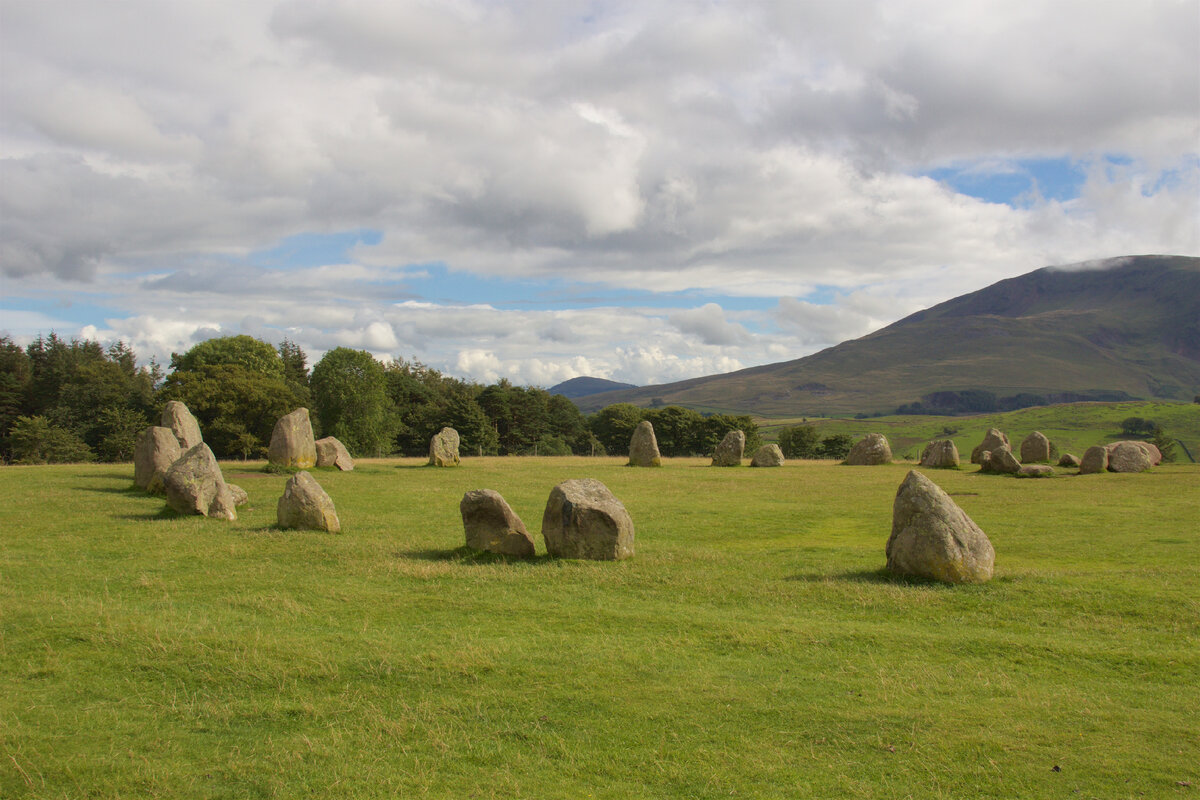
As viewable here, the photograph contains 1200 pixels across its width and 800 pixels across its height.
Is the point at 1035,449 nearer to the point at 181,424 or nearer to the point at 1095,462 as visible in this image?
the point at 1095,462

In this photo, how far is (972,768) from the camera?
6.48 m

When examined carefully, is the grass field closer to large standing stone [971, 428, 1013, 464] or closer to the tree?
large standing stone [971, 428, 1013, 464]

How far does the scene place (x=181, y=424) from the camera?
1115 inches

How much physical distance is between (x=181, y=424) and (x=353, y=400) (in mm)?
34719

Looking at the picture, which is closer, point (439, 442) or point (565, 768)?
point (565, 768)

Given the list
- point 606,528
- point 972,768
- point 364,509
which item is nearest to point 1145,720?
point 972,768

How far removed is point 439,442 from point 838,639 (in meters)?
33.6

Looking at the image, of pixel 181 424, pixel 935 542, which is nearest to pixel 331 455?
pixel 181 424

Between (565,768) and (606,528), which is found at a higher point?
(606,528)

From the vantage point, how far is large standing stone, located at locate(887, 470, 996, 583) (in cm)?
1272

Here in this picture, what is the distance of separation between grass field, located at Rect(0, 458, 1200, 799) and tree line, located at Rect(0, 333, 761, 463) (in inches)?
1522

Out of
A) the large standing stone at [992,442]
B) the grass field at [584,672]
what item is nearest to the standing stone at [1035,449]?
the large standing stone at [992,442]

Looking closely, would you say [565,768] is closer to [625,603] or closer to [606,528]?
[625,603]

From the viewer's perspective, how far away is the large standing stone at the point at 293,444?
3197 cm
